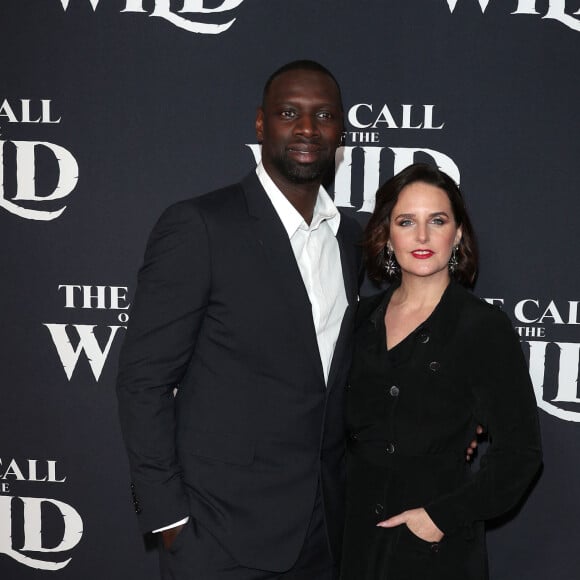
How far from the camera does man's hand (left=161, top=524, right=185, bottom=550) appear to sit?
184 centimetres

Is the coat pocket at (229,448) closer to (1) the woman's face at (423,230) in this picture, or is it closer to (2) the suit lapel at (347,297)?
(2) the suit lapel at (347,297)

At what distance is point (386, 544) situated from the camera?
1.94 meters

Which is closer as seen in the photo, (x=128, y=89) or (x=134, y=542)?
(x=128, y=89)

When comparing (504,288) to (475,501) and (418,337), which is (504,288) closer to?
(418,337)

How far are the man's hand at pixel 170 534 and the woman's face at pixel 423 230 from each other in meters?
0.86

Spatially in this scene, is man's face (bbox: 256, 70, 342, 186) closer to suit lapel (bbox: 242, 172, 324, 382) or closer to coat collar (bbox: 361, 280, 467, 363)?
suit lapel (bbox: 242, 172, 324, 382)

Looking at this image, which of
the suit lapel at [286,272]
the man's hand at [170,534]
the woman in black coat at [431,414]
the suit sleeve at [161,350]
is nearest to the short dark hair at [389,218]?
the woman in black coat at [431,414]

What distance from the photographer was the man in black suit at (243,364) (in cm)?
177

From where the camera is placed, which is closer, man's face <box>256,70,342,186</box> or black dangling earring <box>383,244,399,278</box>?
man's face <box>256,70,342,186</box>

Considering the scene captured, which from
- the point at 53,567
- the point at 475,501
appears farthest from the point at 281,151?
the point at 53,567

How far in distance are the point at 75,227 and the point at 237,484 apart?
1165mm

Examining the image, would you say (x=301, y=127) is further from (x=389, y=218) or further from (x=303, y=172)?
(x=389, y=218)

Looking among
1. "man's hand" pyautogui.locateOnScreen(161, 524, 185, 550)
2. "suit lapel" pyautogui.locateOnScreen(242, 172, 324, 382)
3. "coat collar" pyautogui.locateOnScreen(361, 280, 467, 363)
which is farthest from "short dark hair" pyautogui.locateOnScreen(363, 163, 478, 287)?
"man's hand" pyautogui.locateOnScreen(161, 524, 185, 550)

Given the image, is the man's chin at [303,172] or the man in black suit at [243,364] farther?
the man's chin at [303,172]
